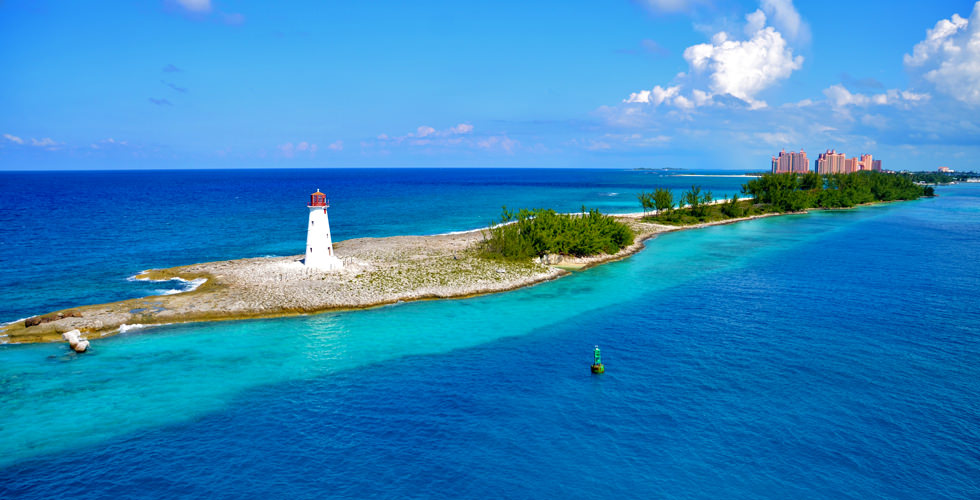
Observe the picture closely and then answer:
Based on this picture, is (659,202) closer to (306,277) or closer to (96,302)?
(306,277)

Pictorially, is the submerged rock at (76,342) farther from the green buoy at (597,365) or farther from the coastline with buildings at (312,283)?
the green buoy at (597,365)

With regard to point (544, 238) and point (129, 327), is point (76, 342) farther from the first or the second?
point (544, 238)

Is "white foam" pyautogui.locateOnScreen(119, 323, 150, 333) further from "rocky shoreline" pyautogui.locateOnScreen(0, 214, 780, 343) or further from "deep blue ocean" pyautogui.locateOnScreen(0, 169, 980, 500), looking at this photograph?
"deep blue ocean" pyautogui.locateOnScreen(0, 169, 980, 500)

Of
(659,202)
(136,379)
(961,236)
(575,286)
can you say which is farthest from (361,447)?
(961,236)

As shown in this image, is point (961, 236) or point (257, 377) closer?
point (257, 377)

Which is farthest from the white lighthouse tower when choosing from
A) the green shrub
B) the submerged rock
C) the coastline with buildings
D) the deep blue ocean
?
the submerged rock
